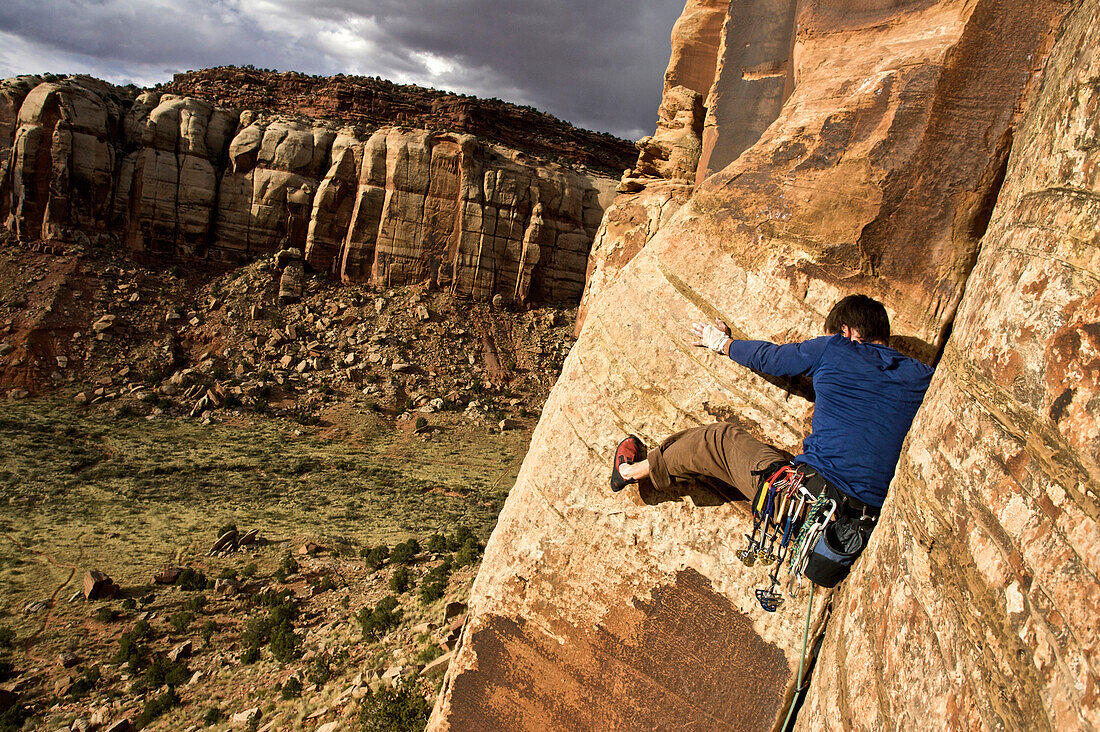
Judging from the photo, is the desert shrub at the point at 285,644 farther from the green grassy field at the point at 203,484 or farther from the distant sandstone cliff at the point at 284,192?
the distant sandstone cliff at the point at 284,192

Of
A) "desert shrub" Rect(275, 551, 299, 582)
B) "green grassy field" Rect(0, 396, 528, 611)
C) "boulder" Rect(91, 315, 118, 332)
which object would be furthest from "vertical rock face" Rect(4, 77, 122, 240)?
"desert shrub" Rect(275, 551, 299, 582)

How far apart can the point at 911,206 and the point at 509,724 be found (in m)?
4.66

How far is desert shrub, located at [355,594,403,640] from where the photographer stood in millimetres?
8406

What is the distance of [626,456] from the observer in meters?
3.90

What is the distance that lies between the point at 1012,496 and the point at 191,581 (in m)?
12.2

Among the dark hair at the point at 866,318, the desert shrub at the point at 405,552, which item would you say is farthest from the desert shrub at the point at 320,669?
the dark hair at the point at 866,318

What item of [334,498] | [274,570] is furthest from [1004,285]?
[334,498]

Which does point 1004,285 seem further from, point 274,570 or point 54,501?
point 54,501

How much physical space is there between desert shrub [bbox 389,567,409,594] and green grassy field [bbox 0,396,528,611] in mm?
2507

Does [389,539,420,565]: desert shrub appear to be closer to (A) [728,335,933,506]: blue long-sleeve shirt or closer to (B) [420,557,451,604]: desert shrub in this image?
(B) [420,557,451,604]: desert shrub

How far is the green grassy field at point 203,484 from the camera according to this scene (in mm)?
11750

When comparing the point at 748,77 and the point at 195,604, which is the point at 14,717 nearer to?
the point at 195,604

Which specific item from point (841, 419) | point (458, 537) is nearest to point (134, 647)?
point (458, 537)

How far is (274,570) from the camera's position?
1109cm
